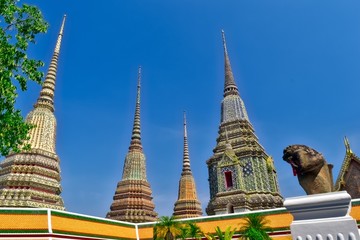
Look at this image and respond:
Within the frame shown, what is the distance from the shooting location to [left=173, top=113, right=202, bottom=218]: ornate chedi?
4191cm

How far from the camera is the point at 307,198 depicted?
140 inches

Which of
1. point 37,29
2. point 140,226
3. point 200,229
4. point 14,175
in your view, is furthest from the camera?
point 14,175

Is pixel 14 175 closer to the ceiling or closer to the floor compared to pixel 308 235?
closer to the ceiling

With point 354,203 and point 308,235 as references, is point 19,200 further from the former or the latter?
point 308,235

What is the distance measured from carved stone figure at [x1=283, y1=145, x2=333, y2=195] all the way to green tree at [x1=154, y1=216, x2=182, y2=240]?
1727cm

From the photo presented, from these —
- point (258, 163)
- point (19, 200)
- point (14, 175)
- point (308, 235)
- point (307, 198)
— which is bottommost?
point (308, 235)

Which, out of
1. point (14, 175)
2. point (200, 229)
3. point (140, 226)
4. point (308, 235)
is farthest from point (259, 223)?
point (14, 175)

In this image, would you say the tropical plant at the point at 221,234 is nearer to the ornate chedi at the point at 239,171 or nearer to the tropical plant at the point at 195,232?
the tropical plant at the point at 195,232

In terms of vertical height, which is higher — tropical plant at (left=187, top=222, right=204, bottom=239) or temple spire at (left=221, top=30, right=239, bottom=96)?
temple spire at (left=221, top=30, right=239, bottom=96)

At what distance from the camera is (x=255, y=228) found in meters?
18.7

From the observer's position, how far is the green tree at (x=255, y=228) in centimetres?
1808

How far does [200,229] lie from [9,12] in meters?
16.9

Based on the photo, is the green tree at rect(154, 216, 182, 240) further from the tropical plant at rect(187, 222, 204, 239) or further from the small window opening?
the small window opening

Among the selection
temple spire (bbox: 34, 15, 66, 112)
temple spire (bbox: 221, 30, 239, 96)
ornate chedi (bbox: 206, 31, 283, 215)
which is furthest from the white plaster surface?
temple spire (bbox: 221, 30, 239, 96)
